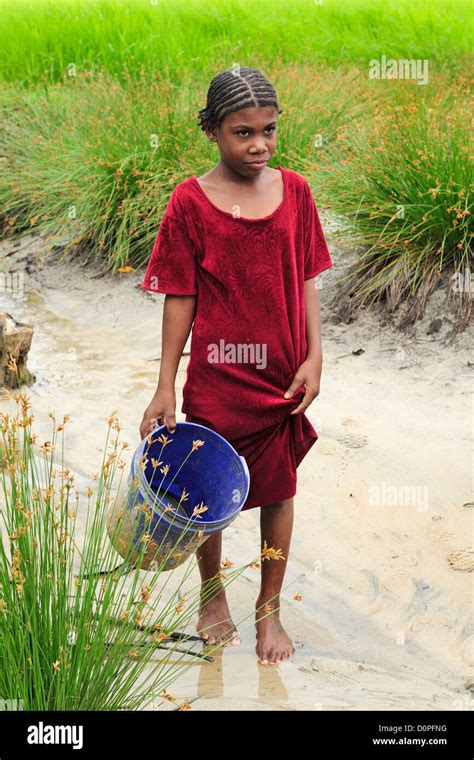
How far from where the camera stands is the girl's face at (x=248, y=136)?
2.71 m

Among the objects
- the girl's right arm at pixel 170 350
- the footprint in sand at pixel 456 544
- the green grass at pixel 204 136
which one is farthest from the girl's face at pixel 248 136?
the green grass at pixel 204 136

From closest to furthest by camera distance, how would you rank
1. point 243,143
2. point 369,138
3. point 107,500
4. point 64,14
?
1. point 107,500
2. point 243,143
3. point 369,138
4. point 64,14

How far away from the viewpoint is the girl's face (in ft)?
8.88

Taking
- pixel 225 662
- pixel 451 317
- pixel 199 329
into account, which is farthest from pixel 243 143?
pixel 451 317

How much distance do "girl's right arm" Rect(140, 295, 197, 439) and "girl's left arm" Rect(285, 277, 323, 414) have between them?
0.34 meters

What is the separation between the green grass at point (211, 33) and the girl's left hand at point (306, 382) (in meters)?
6.15

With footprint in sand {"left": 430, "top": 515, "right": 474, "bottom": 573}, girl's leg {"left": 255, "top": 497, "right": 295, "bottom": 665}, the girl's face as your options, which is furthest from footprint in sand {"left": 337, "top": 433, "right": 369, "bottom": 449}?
the girl's face

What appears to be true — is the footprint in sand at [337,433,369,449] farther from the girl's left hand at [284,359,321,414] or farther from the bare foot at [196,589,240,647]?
the girl's left hand at [284,359,321,414]

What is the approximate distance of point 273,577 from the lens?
3.09 meters

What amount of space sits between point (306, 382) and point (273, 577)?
62cm

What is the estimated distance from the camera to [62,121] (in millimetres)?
7840

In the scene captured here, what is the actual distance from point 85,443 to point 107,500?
229 centimetres
